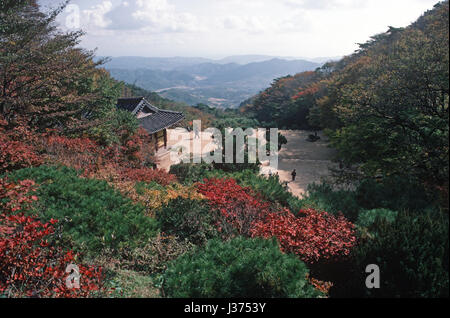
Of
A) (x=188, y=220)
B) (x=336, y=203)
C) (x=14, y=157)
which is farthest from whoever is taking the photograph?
(x=336, y=203)

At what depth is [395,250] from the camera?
13.2 feet

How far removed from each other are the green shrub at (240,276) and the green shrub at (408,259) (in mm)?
830

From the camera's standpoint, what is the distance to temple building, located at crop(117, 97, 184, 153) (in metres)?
16.5

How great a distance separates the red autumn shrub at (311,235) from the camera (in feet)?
16.4

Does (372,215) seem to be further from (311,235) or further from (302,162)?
(302,162)

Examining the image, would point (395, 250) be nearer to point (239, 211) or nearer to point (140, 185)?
point (239, 211)

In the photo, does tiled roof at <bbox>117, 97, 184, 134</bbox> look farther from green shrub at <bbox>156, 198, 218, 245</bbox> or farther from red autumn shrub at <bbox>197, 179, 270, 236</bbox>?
green shrub at <bbox>156, 198, 218, 245</bbox>

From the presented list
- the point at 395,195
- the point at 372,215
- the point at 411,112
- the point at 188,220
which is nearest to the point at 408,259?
the point at 372,215

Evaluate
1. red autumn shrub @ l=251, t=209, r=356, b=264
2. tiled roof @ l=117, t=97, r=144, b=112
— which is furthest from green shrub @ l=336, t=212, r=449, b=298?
Answer: tiled roof @ l=117, t=97, r=144, b=112

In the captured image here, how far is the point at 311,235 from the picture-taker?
5.30m

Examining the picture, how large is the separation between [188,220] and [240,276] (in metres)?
2.10

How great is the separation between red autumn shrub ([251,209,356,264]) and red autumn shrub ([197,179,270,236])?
28 cm

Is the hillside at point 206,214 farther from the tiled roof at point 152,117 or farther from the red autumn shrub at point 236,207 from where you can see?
the tiled roof at point 152,117

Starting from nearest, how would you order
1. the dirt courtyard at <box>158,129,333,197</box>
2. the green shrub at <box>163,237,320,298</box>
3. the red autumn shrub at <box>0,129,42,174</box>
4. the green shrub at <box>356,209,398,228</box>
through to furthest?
the green shrub at <box>163,237,320,298</box>
the green shrub at <box>356,209,398,228</box>
the red autumn shrub at <box>0,129,42,174</box>
the dirt courtyard at <box>158,129,333,197</box>
